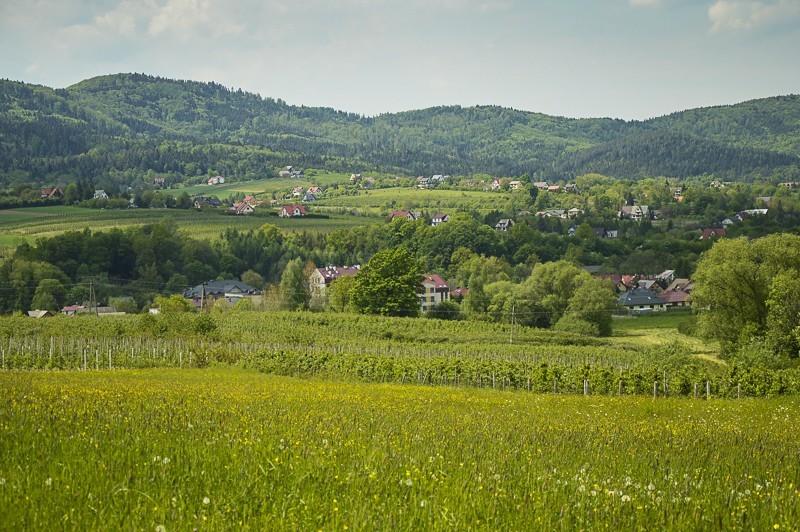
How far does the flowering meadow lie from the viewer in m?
7.73

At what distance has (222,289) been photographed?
130250 millimetres

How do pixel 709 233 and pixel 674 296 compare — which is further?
pixel 709 233

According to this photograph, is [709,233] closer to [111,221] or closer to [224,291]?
[224,291]

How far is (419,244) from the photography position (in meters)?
171

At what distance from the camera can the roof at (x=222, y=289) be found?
127688 millimetres

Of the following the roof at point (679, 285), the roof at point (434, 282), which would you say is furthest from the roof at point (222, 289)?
the roof at point (679, 285)

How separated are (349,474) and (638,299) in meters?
132

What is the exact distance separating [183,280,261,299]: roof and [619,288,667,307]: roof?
59.7 meters

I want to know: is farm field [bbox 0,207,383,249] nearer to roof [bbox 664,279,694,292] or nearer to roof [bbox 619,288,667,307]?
roof [bbox 619,288,667,307]

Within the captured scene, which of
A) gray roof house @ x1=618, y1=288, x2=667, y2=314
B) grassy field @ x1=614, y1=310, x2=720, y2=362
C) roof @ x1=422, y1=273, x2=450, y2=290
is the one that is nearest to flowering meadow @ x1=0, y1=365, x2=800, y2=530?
grassy field @ x1=614, y1=310, x2=720, y2=362

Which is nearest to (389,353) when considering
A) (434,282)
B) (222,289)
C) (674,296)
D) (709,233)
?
(222,289)

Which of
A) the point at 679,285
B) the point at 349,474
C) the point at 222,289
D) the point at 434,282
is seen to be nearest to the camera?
the point at 349,474

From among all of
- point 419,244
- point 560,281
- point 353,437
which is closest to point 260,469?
point 353,437

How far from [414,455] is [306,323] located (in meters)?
77.1
